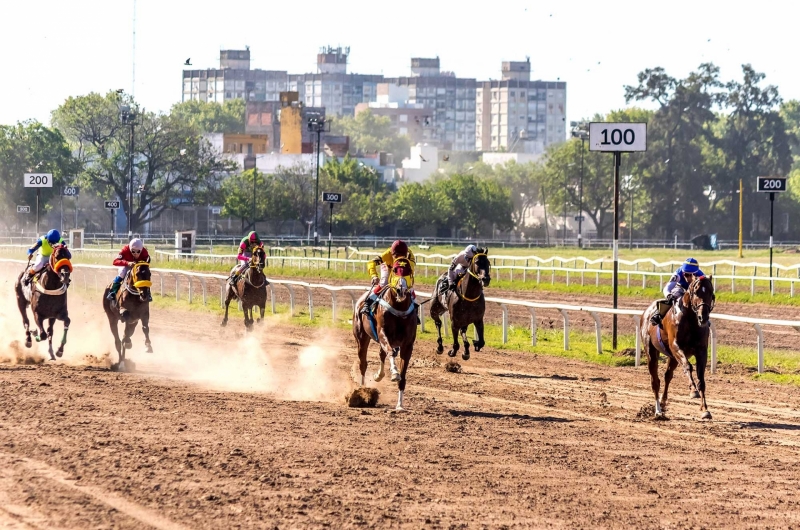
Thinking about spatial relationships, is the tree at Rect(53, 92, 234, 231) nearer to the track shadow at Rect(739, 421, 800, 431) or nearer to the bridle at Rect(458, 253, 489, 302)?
the bridle at Rect(458, 253, 489, 302)

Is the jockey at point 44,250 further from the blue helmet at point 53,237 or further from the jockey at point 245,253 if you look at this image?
the jockey at point 245,253

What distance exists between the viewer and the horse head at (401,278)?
13.6 meters

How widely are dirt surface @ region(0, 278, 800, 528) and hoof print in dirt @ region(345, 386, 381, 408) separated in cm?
29

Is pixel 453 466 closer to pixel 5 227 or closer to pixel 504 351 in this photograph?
pixel 504 351

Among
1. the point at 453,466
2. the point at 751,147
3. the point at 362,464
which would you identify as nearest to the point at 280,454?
the point at 362,464

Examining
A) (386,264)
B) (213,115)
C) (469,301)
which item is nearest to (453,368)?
(469,301)

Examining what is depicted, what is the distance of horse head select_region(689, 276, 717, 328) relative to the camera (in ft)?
41.2

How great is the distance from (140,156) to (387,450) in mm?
84466

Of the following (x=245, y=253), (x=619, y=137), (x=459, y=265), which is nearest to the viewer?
(x=459, y=265)

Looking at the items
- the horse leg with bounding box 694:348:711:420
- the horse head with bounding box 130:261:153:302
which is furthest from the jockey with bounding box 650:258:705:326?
the horse head with bounding box 130:261:153:302

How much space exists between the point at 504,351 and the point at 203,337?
5.79 meters

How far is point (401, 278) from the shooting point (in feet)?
44.8

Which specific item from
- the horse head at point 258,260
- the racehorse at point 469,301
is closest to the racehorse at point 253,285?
the horse head at point 258,260

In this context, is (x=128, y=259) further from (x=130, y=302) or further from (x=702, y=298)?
(x=702, y=298)
